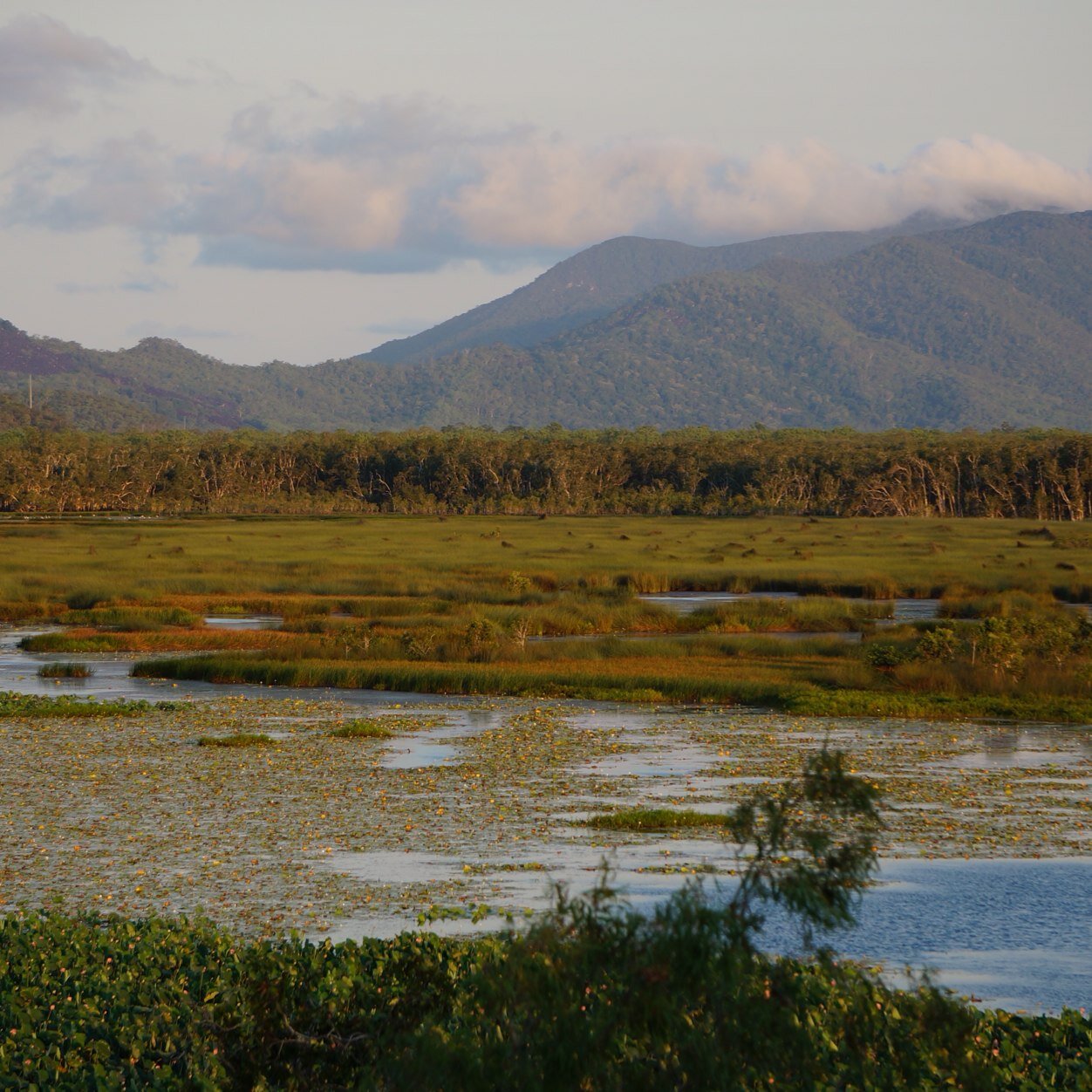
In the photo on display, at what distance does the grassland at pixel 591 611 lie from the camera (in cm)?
3491

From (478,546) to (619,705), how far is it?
54.4m

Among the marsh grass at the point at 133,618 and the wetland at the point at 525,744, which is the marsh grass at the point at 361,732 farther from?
the marsh grass at the point at 133,618

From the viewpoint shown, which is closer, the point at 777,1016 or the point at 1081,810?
the point at 777,1016

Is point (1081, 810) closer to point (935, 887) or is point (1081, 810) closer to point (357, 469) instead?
point (935, 887)

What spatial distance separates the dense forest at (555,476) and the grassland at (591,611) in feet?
119

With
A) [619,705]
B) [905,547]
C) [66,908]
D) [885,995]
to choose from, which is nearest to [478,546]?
[905,547]

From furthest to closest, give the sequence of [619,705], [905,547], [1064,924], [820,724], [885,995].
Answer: [905,547], [619,705], [820,724], [1064,924], [885,995]

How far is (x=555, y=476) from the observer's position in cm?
16300

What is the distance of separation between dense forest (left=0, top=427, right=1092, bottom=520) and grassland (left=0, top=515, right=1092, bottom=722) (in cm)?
3623

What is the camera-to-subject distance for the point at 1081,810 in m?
21.0

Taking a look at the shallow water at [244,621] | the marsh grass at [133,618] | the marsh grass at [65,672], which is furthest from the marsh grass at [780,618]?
the marsh grass at [65,672]

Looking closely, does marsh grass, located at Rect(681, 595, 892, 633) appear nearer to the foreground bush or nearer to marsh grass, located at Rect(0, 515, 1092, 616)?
marsh grass, located at Rect(0, 515, 1092, 616)

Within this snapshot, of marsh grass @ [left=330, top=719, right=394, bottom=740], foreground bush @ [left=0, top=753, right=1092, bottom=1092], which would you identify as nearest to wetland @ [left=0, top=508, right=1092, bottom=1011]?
marsh grass @ [left=330, top=719, right=394, bottom=740]

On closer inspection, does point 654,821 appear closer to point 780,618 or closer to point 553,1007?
point 553,1007
